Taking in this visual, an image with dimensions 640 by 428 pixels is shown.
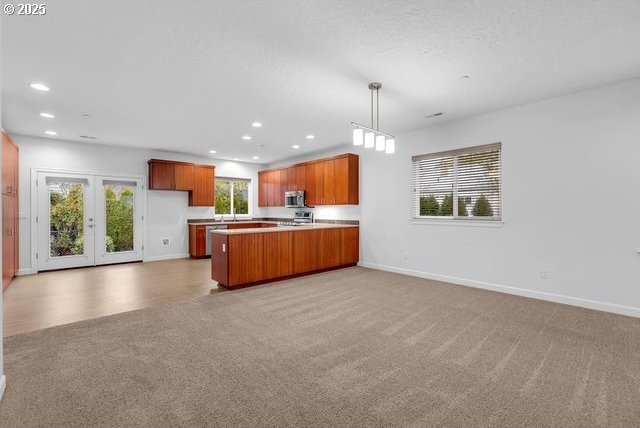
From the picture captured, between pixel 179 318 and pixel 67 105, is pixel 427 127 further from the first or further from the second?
pixel 67 105

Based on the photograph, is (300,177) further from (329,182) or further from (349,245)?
(349,245)

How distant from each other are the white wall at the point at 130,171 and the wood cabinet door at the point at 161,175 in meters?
0.29

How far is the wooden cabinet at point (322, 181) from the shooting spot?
21.1 ft

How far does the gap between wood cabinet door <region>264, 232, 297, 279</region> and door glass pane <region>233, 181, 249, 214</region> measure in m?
4.15

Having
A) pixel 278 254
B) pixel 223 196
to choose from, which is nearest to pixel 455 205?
pixel 278 254

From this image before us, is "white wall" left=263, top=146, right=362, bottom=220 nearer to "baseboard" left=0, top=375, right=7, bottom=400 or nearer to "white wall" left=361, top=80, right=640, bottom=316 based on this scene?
"white wall" left=361, top=80, right=640, bottom=316

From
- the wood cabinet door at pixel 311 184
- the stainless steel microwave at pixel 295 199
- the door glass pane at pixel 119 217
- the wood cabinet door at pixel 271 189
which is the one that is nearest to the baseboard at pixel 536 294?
the wood cabinet door at pixel 311 184

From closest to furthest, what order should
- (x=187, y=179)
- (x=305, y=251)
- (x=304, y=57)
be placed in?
(x=304, y=57) < (x=305, y=251) < (x=187, y=179)

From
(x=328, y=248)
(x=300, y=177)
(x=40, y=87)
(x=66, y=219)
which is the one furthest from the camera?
(x=300, y=177)

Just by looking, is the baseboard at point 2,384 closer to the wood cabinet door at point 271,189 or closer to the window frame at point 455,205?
the window frame at point 455,205

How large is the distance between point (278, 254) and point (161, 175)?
399 cm

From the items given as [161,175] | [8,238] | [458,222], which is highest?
[161,175]

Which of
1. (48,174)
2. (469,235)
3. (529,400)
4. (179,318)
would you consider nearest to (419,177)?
(469,235)

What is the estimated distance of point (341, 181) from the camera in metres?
6.49
